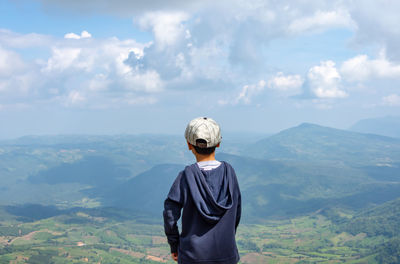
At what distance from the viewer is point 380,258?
19450cm

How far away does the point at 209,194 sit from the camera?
616 cm

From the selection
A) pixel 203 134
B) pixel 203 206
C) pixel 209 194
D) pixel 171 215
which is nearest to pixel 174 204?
pixel 171 215

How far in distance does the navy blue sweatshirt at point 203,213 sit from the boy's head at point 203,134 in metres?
0.40

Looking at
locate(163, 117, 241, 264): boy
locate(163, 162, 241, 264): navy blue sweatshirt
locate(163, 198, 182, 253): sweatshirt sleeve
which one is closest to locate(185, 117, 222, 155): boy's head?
locate(163, 117, 241, 264): boy

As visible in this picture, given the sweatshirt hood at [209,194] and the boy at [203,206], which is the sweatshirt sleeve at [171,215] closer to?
the boy at [203,206]

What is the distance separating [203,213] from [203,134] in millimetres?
1430

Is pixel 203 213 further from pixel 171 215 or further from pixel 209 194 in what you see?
pixel 171 215

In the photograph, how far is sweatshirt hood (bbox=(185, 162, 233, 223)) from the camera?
6.14 metres

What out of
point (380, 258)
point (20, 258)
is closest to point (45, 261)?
point (20, 258)

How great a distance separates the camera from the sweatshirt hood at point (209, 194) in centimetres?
614

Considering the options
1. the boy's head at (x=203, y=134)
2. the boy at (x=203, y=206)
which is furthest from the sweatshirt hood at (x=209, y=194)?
the boy's head at (x=203, y=134)

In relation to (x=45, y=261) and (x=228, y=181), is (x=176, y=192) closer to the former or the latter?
(x=228, y=181)

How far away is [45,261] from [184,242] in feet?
690

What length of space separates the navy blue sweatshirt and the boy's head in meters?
0.40
